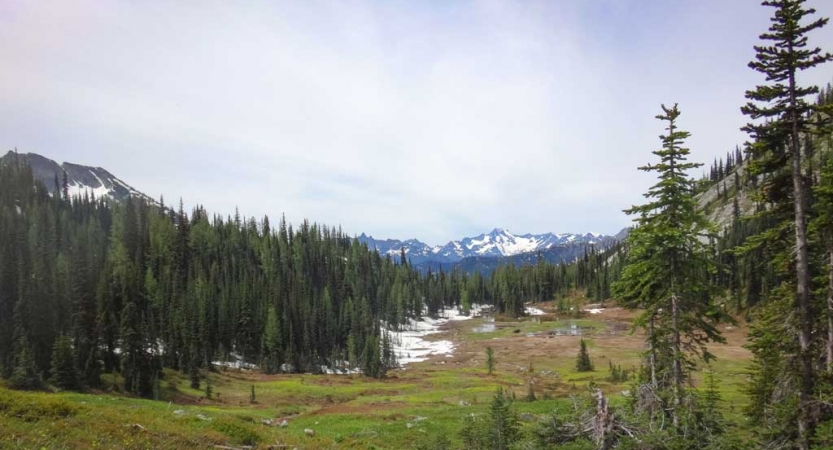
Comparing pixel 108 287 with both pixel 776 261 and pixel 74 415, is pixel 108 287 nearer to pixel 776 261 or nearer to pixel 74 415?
pixel 74 415

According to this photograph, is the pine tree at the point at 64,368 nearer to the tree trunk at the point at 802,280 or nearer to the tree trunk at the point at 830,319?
the tree trunk at the point at 802,280

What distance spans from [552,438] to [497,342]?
103m

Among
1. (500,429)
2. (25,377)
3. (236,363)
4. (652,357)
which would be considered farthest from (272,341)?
(652,357)

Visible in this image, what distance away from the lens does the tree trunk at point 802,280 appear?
43.2 feet

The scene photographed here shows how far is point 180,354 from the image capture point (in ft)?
250

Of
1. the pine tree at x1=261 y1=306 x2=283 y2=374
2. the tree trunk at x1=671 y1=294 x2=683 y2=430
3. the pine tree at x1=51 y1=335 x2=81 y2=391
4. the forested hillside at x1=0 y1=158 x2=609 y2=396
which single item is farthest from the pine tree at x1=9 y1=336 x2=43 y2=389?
the tree trunk at x1=671 y1=294 x2=683 y2=430

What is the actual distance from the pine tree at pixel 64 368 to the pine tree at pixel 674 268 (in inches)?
2399

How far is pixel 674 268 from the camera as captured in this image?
18328 mm

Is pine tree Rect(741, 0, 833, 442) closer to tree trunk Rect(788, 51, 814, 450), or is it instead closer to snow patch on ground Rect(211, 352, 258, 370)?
tree trunk Rect(788, 51, 814, 450)

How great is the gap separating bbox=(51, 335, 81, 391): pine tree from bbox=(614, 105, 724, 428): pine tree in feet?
200

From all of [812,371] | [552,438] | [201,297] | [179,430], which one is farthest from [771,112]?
[201,297]

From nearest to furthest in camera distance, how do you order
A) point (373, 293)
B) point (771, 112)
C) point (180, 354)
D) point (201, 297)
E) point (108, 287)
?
1. point (771, 112)
2. point (108, 287)
3. point (180, 354)
4. point (201, 297)
5. point (373, 293)

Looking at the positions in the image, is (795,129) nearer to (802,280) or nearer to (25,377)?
(802,280)

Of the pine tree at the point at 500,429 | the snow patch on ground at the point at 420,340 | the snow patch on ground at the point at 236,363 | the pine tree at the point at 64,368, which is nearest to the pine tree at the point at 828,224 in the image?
the pine tree at the point at 500,429
